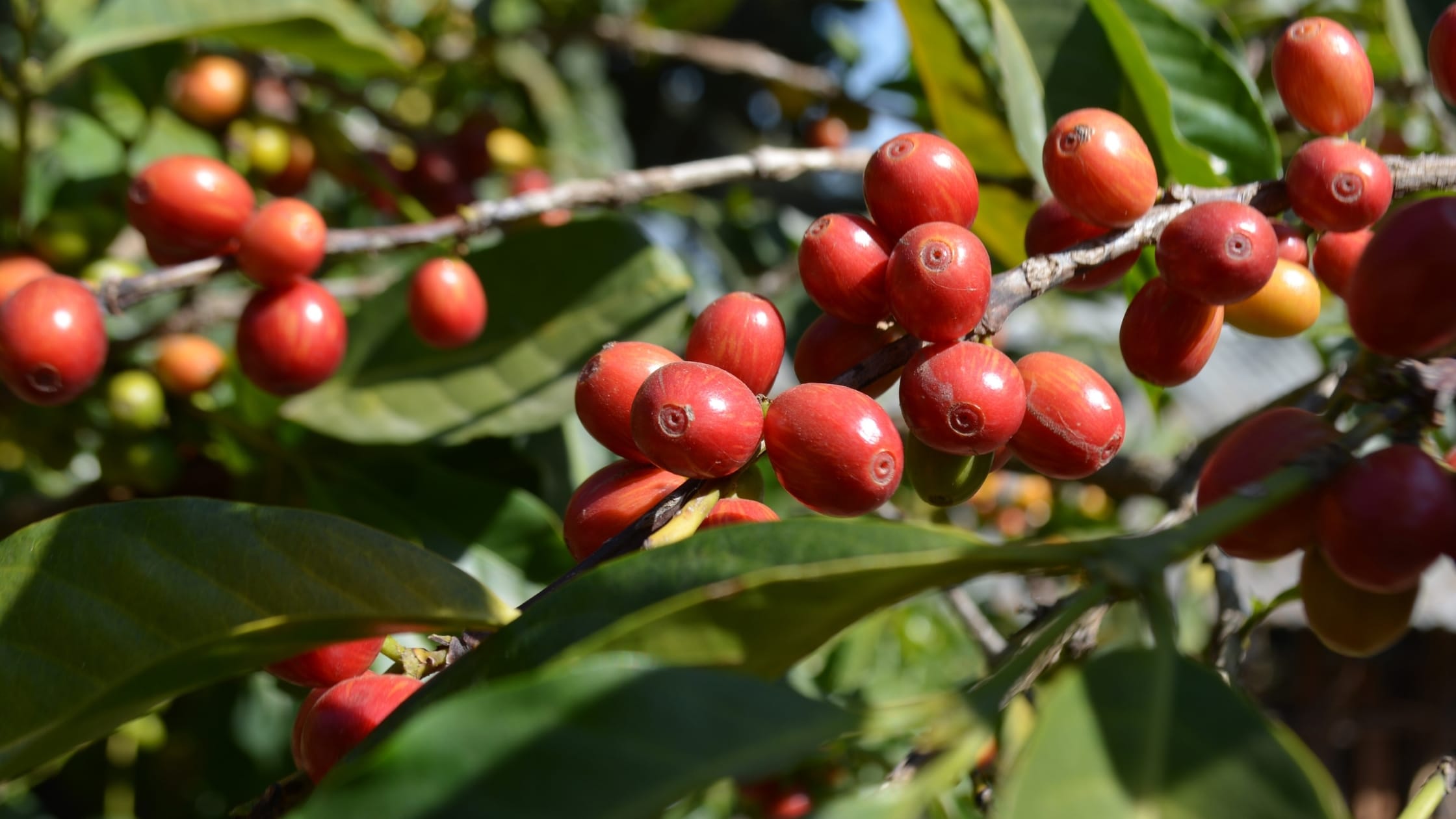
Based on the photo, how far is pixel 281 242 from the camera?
4.82ft

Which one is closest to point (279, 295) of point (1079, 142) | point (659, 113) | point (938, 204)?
point (938, 204)

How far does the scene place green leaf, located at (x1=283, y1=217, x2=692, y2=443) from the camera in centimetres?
171

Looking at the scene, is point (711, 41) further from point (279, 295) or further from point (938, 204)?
point (938, 204)

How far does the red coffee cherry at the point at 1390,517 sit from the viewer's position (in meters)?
0.70

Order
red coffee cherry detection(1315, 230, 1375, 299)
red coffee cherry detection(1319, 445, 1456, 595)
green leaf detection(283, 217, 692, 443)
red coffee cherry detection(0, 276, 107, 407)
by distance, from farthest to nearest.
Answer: green leaf detection(283, 217, 692, 443) < red coffee cherry detection(0, 276, 107, 407) < red coffee cherry detection(1315, 230, 1375, 299) < red coffee cherry detection(1319, 445, 1456, 595)

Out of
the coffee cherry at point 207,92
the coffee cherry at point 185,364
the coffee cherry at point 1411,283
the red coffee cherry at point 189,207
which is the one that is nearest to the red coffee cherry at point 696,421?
the coffee cherry at point 1411,283

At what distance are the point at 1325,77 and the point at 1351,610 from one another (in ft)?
1.98

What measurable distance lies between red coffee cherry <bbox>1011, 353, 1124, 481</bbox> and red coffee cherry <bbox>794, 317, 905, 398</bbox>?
0.13 metres

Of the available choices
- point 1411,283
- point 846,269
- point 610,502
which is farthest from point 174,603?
point 1411,283

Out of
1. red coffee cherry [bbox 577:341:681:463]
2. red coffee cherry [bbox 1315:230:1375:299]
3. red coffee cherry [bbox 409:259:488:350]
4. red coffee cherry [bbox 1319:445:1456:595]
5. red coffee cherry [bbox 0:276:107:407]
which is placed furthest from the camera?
red coffee cherry [bbox 409:259:488:350]

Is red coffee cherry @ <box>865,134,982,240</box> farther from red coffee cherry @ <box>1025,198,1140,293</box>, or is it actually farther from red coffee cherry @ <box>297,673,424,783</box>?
red coffee cherry @ <box>297,673,424,783</box>

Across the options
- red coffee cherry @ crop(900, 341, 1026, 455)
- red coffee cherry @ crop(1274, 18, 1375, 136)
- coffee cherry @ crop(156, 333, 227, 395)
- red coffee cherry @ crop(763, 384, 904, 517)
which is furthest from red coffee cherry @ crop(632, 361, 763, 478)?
coffee cherry @ crop(156, 333, 227, 395)

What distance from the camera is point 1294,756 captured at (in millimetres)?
578

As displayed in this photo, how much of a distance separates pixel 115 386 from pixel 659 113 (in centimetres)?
388
